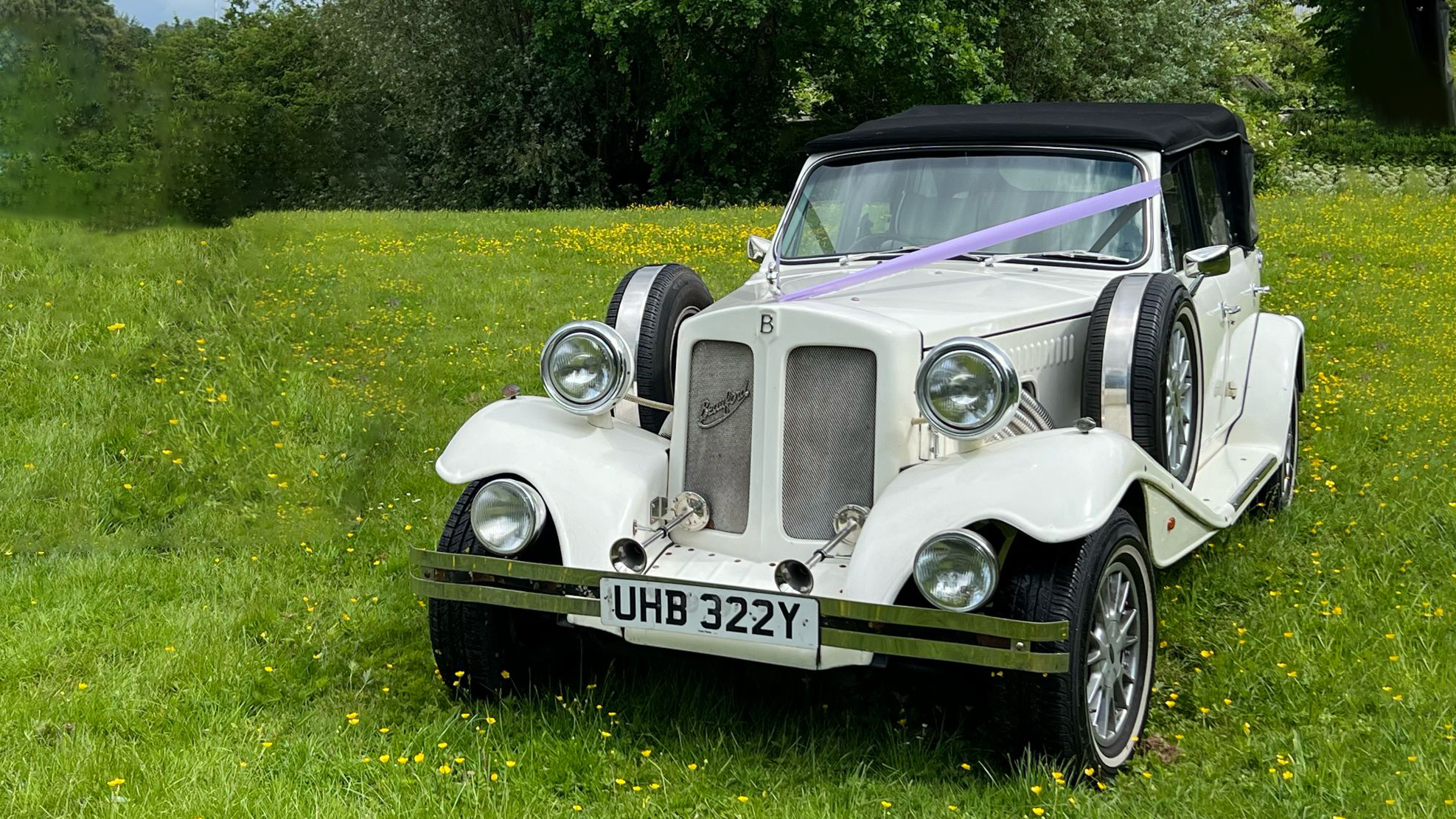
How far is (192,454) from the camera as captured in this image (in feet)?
22.4

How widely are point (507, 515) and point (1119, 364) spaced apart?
209cm

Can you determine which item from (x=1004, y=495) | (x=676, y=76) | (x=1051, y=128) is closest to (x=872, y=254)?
(x=1051, y=128)

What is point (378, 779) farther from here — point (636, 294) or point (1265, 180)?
point (1265, 180)

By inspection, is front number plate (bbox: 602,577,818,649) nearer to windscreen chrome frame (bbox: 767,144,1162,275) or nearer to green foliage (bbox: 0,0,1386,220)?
windscreen chrome frame (bbox: 767,144,1162,275)

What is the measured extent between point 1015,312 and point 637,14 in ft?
67.9

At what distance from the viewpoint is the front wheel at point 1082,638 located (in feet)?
11.7

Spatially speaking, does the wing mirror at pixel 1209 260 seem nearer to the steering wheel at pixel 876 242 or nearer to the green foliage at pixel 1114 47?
the steering wheel at pixel 876 242

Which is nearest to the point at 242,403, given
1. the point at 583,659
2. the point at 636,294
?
the point at 636,294

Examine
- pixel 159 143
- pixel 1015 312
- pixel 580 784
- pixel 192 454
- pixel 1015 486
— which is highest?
pixel 159 143

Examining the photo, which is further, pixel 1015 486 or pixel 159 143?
pixel 159 143

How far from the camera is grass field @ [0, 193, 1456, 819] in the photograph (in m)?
3.73

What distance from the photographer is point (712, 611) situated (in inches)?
145

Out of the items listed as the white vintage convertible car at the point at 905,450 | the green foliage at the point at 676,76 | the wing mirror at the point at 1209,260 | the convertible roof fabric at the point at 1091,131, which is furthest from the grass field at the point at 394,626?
the green foliage at the point at 676,76

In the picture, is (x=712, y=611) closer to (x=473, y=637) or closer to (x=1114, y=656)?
(x=473, y=637)
